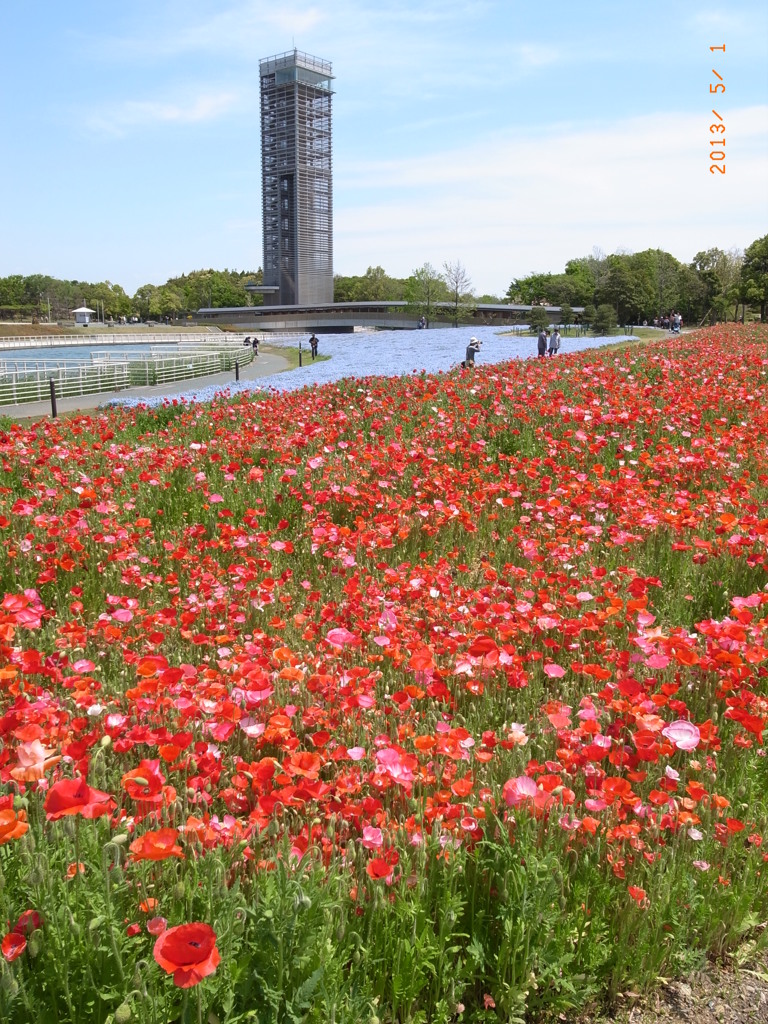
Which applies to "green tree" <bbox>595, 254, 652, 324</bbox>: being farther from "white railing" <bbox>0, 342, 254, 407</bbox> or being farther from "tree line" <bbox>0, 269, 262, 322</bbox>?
"tree line" <bbox>0, 269, 262, 322</bbox>

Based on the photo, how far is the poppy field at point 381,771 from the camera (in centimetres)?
214

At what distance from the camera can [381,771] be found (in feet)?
9.12

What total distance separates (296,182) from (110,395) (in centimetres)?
12627

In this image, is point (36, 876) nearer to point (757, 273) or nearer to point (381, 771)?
point (381, 771)

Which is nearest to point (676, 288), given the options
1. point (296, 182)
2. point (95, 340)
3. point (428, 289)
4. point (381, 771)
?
point (428, 289)

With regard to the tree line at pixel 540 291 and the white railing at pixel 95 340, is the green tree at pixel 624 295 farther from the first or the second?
the white railing at pixel 95 340

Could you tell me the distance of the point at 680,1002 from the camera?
2529mm

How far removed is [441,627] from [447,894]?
2.15 meters

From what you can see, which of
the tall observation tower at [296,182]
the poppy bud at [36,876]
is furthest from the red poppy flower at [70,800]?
the tall observation tower at [296,182]

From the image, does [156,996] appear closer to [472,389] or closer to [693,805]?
[693,805]

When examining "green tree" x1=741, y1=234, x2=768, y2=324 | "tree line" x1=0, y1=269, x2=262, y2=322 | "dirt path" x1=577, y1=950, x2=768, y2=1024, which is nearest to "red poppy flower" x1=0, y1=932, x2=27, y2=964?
"dirt path" x1=577, y1=950, x2=768, y2=1024

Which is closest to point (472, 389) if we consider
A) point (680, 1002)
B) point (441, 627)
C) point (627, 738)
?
point (441, 627)

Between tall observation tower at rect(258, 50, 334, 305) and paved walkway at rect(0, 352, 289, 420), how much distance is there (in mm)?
106057

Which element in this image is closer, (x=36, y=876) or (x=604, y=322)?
(x=36, y=876)
